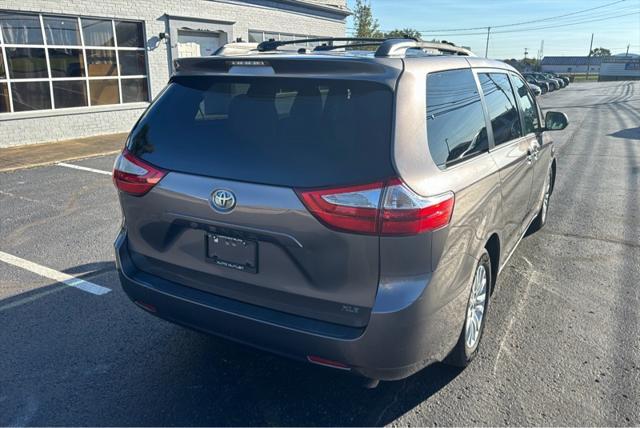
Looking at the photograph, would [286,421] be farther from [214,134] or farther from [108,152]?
[108,152]

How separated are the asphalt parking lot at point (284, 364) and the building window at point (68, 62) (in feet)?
24.4

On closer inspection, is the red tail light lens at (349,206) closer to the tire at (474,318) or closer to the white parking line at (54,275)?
the tire at (474,318)

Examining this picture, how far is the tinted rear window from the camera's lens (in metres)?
2.22

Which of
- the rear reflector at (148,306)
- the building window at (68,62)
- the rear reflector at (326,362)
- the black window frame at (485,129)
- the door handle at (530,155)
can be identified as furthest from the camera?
the building window at (68,62)

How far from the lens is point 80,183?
777cm

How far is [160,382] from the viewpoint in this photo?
289 centimetres

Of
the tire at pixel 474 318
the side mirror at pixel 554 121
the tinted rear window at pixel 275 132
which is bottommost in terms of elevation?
the tire at pixel 474 318

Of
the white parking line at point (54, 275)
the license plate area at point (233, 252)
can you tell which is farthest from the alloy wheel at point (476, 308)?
the white parking line at point (54, 275)

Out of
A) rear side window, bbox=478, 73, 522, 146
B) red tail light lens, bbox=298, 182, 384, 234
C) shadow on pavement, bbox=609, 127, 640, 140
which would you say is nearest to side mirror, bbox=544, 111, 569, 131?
rear side window, bbox=478, 73, 522, 146

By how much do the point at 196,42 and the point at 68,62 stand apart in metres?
4.42

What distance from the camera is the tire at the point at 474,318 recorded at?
112 inches

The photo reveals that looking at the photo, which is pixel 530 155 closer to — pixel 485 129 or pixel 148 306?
pixel 485 129

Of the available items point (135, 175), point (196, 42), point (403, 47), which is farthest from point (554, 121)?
point (196, 42)

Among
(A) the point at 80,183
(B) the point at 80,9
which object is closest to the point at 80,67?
(B) the point at 80,9
